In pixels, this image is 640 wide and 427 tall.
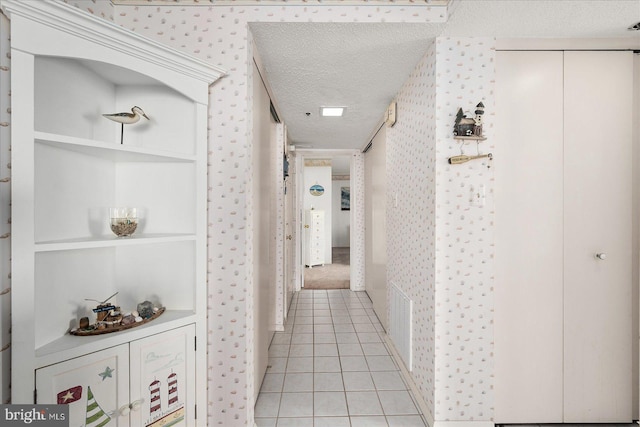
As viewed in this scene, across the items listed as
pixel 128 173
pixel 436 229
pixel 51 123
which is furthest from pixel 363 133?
pixel 51 123

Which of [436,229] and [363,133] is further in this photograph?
[363,133]

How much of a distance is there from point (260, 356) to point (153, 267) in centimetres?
107

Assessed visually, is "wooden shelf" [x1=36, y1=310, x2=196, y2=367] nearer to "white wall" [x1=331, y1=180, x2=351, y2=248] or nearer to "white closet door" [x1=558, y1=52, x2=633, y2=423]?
"white closet door" [x1=558, y1=52, x2=633, y2=423]

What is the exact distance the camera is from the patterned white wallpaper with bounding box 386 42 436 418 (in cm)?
169

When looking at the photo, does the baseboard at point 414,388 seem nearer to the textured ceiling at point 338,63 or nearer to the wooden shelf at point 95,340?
the wooden shelf at point 95,340

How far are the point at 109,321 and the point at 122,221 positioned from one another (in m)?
0.43

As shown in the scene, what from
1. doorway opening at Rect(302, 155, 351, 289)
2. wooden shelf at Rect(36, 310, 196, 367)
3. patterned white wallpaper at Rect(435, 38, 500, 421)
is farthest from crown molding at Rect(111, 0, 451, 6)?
doorway opening at Rect(302, 155, 351, 289)

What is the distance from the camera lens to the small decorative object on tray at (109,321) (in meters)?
1.17

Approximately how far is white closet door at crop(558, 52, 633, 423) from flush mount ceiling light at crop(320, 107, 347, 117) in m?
1.79

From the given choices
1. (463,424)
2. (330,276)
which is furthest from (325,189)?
(463,424)

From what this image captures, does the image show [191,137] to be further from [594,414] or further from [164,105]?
[594,414]

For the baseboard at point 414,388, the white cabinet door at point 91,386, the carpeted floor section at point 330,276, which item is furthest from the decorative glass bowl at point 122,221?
the carpeted floor section at point 330,276

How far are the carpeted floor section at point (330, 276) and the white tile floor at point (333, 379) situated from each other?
1539mm

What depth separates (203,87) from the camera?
143cm
